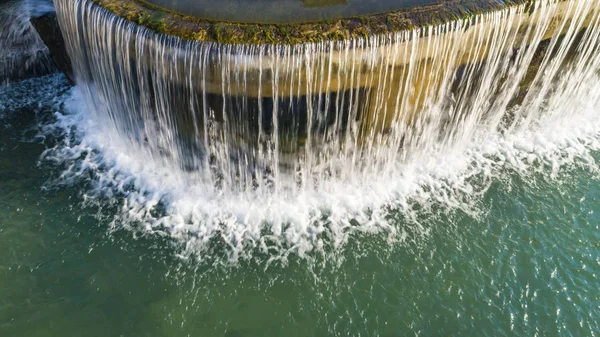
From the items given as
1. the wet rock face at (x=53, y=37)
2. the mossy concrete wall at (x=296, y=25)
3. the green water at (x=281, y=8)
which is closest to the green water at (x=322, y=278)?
the wet rock face at (x=53, y=37)

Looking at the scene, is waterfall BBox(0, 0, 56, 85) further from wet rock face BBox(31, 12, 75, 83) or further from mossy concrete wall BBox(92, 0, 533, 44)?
mossy concrete wall BBox(92, 0, 533, 44)

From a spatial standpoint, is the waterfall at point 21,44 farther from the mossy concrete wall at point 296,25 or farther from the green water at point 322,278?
the mossy concrete wall at point 296,25

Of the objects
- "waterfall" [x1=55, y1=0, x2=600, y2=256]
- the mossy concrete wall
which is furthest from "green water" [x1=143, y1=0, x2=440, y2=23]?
"waterfall" [x1=55, y1=0, x2=600, y2=256]

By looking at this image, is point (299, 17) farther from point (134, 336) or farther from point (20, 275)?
point (20, 275)

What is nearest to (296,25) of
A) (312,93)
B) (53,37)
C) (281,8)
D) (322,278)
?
(281,8)

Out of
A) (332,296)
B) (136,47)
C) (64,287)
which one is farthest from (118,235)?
(332,296)
